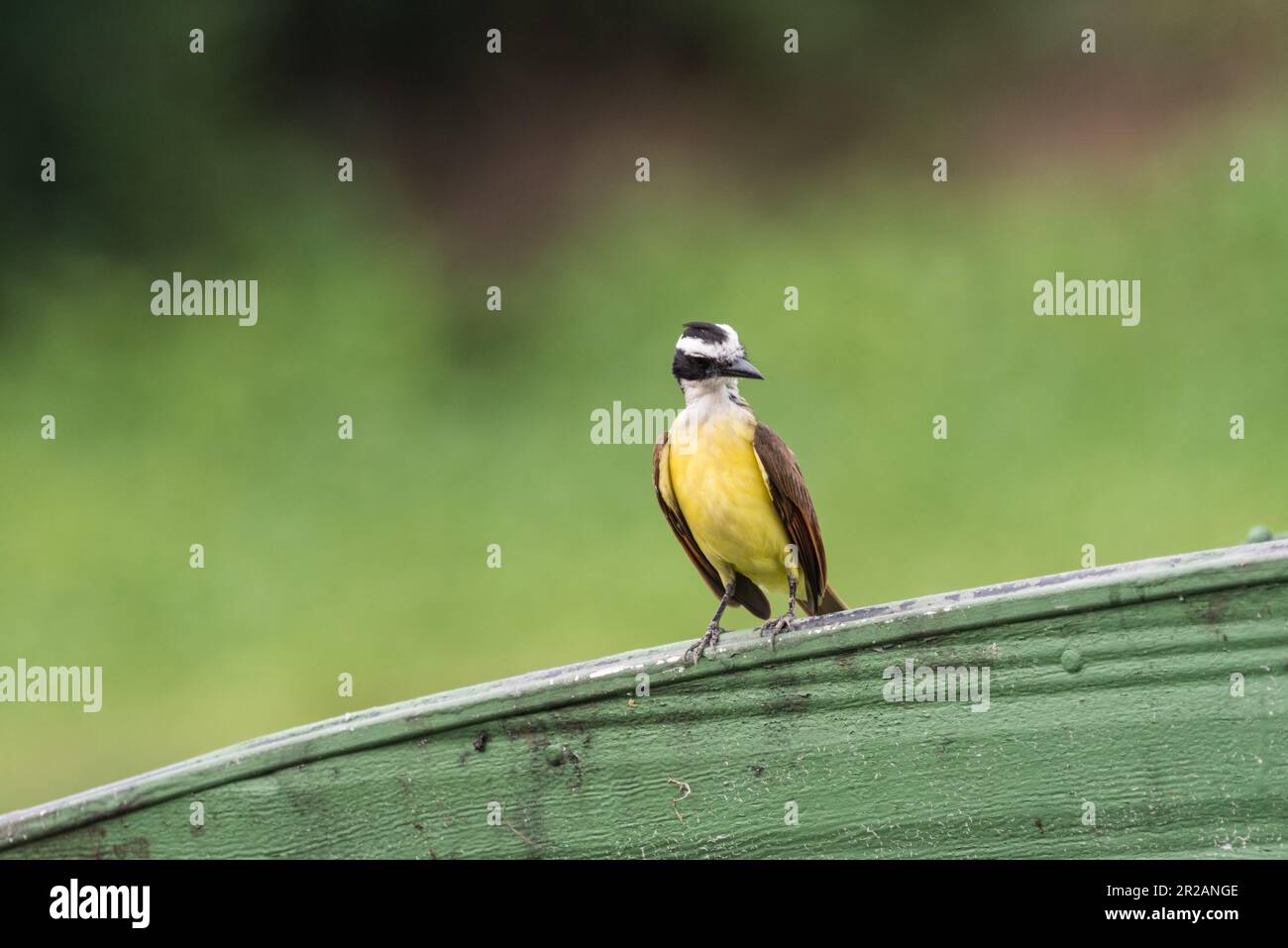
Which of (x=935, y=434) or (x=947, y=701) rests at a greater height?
(x=935, y=434)

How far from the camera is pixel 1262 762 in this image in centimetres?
150

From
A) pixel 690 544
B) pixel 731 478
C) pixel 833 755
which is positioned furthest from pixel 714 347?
pixel 833 755

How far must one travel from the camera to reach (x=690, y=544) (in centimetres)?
293

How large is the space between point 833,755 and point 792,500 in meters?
1.09

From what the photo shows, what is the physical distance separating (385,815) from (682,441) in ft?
3.94

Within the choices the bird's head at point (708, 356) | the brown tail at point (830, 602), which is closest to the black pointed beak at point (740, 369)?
the bird's head at point (708, 356)

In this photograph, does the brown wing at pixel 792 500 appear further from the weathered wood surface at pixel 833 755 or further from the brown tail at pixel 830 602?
the weathered wood surface at pixel 833 755

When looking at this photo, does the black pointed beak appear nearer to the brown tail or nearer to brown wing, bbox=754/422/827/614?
brown wing, bbox=754/422/827/614

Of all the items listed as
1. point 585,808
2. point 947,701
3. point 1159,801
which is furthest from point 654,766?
point 1159,801

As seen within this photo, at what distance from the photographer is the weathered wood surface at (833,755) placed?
59.5 inches

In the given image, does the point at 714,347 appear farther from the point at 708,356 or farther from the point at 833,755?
the point at 833,755

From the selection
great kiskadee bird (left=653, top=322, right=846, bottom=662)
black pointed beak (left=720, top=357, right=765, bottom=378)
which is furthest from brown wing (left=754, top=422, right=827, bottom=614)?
black pointed beak (left=720, top=357, right=765, bottom=378)
